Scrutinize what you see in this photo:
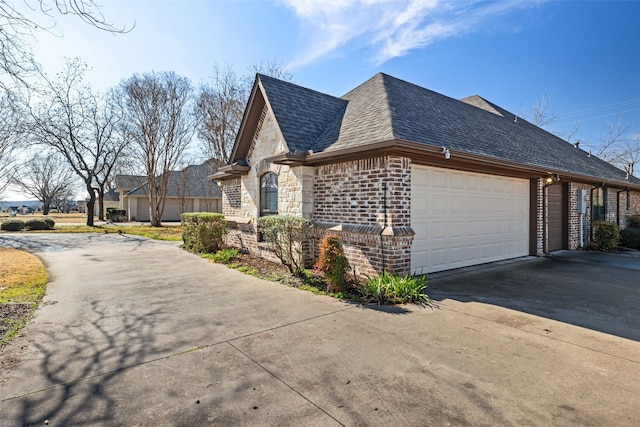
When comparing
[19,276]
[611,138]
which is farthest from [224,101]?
[611,138]

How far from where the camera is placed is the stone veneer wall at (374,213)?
6.84m

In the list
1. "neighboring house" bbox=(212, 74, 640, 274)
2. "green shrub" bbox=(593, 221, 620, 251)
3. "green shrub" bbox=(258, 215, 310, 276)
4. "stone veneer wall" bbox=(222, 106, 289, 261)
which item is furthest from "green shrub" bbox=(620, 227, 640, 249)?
"stone veneer wall" bbox=(222, 106, 289, 261)

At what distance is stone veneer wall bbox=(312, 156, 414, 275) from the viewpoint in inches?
269

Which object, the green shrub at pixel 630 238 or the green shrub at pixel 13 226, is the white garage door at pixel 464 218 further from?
the green shrub at pixel 13 226

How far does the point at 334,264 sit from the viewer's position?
6.52m

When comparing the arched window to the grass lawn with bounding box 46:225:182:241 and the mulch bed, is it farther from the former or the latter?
the grass lawn with bounding box 46:225:182:241

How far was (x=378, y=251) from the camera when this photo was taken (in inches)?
275

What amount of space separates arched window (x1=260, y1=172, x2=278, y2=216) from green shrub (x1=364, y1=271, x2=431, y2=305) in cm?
475

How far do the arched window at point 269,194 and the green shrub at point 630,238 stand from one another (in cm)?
1410

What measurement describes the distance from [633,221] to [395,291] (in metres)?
15.4

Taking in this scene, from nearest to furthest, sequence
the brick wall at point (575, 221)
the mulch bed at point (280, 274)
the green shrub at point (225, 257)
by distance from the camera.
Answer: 1. the mulch bed at point (280, 274)
2. the green shrub at point (225, 257)
3. the brick wall at point (575, 221)

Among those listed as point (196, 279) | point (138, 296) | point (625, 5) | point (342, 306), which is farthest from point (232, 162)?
point (625, 5)

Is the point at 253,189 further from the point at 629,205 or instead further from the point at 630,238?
the point at 629,205

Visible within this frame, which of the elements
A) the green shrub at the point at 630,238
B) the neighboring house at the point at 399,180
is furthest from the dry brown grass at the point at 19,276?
the green shrub at the point at 630,238
